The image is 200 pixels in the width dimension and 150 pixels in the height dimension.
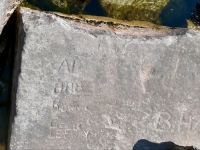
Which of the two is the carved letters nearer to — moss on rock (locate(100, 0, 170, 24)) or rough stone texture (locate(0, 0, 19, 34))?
rough stone texture (locate(0, 0, 19, 34))

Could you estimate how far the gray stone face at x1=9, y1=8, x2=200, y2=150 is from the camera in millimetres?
1793

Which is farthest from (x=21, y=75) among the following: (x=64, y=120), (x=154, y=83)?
(x=154, y=83)

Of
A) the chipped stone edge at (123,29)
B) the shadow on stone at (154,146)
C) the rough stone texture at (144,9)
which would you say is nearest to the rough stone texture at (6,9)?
the chipped stone edge at (123,29)

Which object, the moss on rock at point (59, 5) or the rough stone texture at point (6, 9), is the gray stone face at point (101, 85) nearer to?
the rough stone texture at point (6, 9)

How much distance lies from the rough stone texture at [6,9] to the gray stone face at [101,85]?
0.10m

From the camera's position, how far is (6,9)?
1.88 m

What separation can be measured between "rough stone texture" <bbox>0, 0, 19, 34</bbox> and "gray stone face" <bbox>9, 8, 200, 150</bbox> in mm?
97

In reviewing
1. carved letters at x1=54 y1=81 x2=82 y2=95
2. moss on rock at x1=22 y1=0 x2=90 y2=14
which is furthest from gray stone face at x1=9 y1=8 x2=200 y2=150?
moss on rock at x1=22 y1=0 x2=90 y2=14

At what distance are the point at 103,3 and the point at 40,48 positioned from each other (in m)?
0.69

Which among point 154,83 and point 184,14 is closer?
point 154,83

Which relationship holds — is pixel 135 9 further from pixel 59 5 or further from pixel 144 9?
pixel 59 5

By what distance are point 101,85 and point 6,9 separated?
65 cm

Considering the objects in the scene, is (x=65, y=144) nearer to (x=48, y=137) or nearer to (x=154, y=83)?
(x=48, y=137)

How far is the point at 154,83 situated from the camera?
196cm
